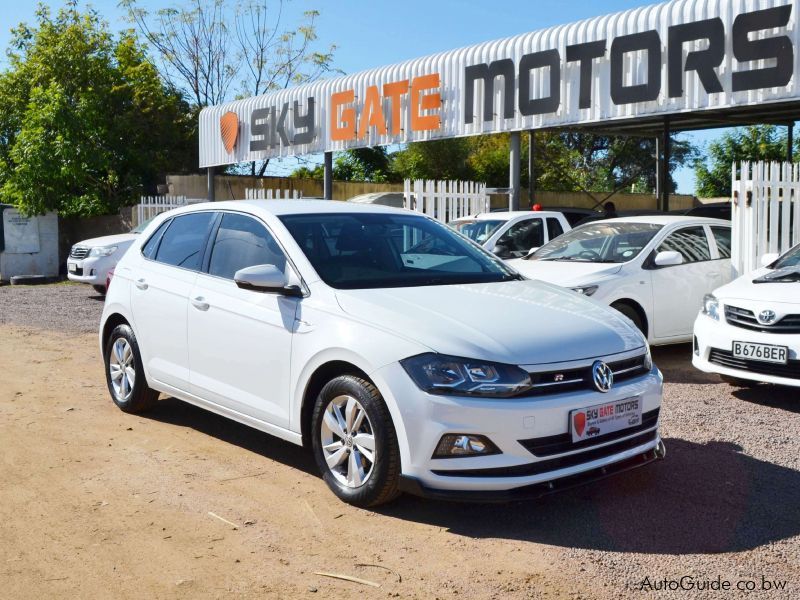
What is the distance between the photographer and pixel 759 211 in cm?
1098

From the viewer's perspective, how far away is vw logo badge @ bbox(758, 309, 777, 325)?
718cm

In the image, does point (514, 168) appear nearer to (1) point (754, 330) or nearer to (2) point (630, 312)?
(2) point (630, 312)

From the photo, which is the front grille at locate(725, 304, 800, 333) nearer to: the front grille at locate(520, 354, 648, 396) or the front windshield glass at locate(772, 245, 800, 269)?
the front windshield glass at locate(772, 245, 800, 269)

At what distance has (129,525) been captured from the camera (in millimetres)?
4570

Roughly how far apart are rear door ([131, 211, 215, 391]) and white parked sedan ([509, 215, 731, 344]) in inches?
150

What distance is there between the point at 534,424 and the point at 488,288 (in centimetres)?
126

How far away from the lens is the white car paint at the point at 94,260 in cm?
1664

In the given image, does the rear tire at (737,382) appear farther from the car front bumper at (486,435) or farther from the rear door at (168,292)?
the rear door at (168,292)

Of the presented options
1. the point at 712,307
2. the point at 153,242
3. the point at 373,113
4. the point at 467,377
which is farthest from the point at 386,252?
the point at 373,113

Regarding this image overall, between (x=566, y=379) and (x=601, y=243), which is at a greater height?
(x=601, y=243)

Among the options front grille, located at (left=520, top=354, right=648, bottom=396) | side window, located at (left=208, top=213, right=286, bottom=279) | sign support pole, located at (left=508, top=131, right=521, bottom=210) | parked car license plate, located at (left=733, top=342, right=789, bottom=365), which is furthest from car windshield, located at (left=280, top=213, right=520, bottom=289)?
sign support pole, located at (left=508, top=131, right=521, bottom=210)

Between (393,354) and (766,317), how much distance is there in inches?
157

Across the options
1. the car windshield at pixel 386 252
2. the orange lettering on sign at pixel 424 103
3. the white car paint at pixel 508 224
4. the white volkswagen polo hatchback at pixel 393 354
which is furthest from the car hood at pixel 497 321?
the orange lettering on sign at pixel 424 103

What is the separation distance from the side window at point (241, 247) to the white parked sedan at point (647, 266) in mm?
3891
